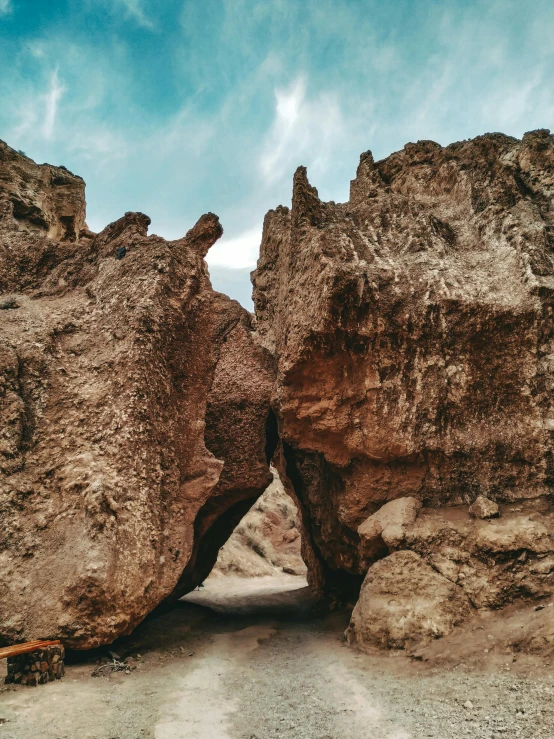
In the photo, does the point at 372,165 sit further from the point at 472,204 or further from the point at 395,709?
the point at 395,709

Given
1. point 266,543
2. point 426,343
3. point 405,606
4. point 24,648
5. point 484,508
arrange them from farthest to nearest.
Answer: point 266,543 < point 426,343 < point 484,508 < point 405,606 < point 24,648

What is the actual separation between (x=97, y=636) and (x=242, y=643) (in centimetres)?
338

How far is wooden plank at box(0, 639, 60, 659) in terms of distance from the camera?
5219mm

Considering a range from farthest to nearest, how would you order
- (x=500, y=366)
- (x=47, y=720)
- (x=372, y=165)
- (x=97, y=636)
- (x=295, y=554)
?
(x=295, y=554), (x=372, y=165), (x=500, y=366), (x=97, y=636), (x=47, y=720)

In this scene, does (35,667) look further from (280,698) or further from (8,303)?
(8,303)

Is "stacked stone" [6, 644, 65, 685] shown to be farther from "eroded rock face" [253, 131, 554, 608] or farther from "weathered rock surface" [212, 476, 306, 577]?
"weathered rock surface" [212, 476, 306, 577]

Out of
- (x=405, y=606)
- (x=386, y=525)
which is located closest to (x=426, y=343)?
(x=386, y=525)

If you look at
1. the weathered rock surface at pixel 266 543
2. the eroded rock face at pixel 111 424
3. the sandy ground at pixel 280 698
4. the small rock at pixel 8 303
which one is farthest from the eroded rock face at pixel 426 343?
the weathered rock surface at pixel 266 543

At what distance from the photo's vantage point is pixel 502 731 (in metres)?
4.15

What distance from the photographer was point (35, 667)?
5.69 meters

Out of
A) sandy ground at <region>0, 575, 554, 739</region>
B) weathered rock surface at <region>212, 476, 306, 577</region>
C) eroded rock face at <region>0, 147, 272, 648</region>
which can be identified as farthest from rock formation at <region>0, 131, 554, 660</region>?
weathered rock surface at <region>212, 476, 306, 577</region>

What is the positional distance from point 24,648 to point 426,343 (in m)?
7.81

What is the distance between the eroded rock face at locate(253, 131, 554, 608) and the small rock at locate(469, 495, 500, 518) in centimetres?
43

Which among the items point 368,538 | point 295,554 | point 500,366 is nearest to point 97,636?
point 368,538
